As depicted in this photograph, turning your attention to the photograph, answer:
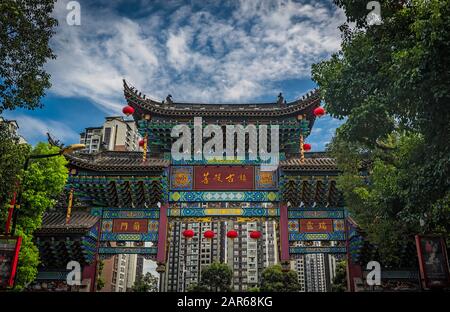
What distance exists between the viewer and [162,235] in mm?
14445

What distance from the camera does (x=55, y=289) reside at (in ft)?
43.8

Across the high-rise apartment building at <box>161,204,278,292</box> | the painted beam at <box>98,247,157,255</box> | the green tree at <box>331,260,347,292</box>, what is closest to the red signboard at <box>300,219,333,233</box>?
the painted beam at <box>98,247,157,255</box>

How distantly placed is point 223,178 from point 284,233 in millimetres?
3344

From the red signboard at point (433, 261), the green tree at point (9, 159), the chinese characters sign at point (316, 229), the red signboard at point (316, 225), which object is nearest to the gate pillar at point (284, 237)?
the chinese characters sign at point (316, 229)

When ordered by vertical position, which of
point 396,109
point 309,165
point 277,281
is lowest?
point 277,281

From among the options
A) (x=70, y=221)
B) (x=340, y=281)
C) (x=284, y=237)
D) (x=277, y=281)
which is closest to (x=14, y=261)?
(x=70, y=221)

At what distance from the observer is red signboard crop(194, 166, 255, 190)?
15.2 meters

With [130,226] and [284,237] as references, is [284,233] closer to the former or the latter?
[284,237]

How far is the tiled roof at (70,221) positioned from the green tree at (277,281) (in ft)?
84.6

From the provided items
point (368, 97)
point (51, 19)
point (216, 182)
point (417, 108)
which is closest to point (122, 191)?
point (216, 182)

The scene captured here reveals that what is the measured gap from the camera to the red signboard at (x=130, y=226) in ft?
47.8

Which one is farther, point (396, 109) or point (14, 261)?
point (14, 261)

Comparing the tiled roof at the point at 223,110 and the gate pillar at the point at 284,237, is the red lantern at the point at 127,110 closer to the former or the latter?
the tiled roof at the point at 223,110
